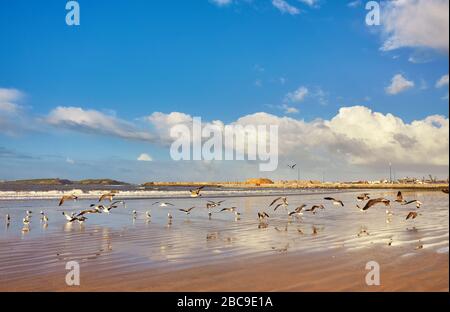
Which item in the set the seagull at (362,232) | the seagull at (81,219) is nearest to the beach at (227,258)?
the seagull at (362,232)

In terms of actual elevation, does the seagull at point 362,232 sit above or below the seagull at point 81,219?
Result: below

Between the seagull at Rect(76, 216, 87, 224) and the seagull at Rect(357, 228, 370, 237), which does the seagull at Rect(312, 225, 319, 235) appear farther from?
the seagull at Rect(76, 216, 87, 224)

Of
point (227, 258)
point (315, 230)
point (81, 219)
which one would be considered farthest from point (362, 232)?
point (81, 219)

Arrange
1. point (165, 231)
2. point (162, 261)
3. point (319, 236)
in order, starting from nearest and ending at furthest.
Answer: point (162, 261)
point (319, 236)
point (165, 231)

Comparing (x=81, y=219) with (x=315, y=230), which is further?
(x=81, y=219)

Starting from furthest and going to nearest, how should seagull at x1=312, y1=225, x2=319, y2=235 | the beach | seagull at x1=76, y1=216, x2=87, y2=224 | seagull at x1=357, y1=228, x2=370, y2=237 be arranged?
seagull at x1=76, y1=216, x2=87, y2=224 → seagull at x1=312, y1=225, x2=319, y2=235 → seagull at x1=357, y1=228, x2=370, y2=237 → the beach

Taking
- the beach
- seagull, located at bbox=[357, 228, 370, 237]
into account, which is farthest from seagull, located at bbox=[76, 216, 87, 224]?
seagull, located at bbox=[357, 228, 370, 237]

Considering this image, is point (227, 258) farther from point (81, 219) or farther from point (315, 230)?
point (81, 219)

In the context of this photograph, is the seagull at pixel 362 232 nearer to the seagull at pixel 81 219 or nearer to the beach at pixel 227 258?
the beach at pixel 227 258

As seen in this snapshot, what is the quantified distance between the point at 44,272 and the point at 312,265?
6061 mm
